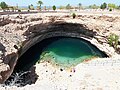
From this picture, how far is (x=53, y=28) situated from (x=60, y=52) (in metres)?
14.6

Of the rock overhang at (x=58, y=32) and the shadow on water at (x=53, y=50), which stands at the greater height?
the rock overhang at (x=58, y=32)

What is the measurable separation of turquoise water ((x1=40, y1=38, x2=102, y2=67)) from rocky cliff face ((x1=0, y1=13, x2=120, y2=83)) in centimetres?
302

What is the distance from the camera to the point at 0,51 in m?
41.2

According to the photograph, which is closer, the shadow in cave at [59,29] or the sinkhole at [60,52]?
the sinkhole at [60,52]

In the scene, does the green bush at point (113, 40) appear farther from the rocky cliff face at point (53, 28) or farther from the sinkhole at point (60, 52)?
the sinkhole at point (60, 52)

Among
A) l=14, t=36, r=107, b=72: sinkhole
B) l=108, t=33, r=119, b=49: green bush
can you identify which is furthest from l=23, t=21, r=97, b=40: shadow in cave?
l=108, t=33, r=119, b=49: green bush

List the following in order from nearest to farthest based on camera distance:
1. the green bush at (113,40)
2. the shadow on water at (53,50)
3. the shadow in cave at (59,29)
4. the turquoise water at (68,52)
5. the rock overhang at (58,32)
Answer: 1. the shadow on water at (53,50)
2. the turquoise water at (68,52)
3. the green bush at (113,40)
4. the rock overhang at (58,32)
5. the shadow in cave at (59,29)

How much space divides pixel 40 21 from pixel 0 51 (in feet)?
92.0

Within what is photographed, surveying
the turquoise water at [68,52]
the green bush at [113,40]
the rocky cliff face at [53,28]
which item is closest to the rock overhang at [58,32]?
the rocky cliff face at [53,28]

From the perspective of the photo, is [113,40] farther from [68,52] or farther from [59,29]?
[59,29]

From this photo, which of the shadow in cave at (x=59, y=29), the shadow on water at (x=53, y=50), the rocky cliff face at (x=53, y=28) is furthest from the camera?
the shadow in cave at (x=59, y=29)

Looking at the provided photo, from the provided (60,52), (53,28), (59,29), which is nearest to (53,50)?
(60,52)

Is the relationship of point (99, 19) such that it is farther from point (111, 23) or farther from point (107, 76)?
point (107, 76)

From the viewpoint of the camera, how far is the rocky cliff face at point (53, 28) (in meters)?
56.3
